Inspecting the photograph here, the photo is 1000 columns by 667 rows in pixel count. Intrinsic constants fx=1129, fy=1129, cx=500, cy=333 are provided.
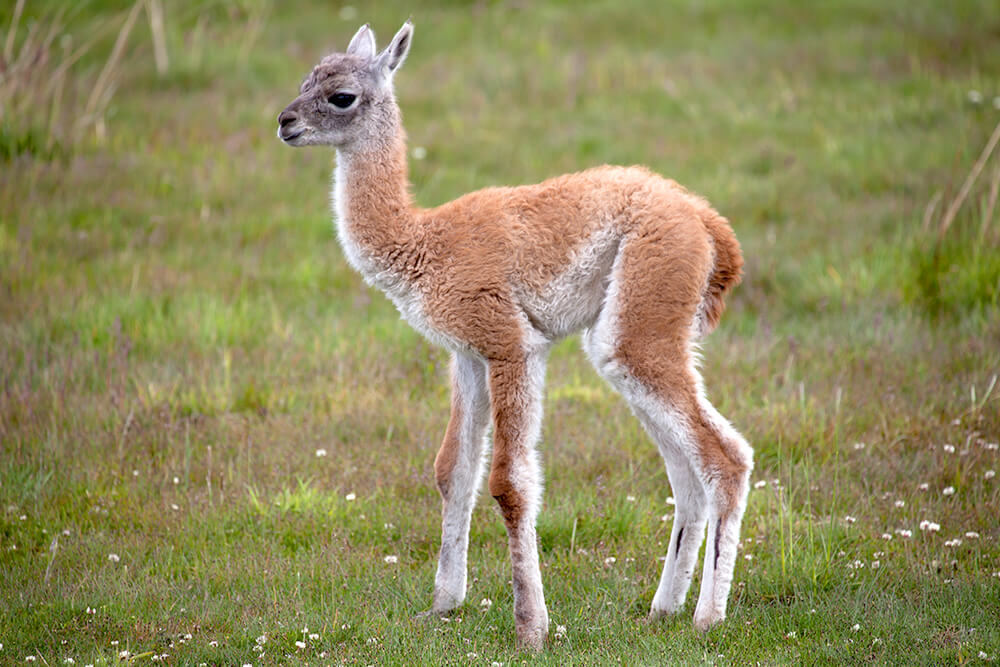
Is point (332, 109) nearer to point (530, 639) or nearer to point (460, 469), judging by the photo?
point (460, 469)

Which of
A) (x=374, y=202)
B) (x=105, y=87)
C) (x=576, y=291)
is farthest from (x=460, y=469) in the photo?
(x=105, y=87)

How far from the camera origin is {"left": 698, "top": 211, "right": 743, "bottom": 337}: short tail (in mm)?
5398

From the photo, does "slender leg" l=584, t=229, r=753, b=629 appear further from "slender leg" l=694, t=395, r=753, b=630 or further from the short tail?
the short tail

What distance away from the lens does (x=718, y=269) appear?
5.41 m

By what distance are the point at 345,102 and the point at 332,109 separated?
0.26 feet

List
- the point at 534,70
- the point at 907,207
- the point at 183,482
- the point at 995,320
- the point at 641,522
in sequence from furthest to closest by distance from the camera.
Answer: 1. the point at 534,70
2. the point at 907,207
3. the point at 995,320
4. the point at 183,482
5. the point at 641,522

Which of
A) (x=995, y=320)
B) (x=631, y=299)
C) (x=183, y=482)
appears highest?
(x=631, y=299)

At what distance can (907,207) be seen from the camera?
10305mm

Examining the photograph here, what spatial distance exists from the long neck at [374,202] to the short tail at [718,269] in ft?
4.72

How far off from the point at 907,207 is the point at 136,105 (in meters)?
8.39

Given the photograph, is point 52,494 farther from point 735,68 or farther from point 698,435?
point 735,68

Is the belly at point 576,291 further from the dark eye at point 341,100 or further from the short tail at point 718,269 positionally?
the dark eye at point 341,100

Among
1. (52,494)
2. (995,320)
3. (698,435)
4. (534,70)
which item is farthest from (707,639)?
(534,70)

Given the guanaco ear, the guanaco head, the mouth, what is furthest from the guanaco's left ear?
the mouth
